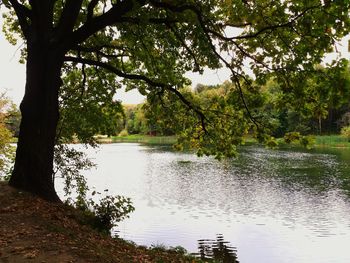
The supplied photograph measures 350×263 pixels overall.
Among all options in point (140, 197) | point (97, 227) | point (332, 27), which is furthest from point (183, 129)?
point (140, 197)

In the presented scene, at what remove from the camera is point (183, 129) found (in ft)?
58.5

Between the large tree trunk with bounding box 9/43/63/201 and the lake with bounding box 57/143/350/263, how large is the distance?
9.74 m

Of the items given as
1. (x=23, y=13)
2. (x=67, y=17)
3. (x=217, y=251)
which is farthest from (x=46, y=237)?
(x=217, y=251)

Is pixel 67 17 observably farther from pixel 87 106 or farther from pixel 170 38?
pixel 87 106

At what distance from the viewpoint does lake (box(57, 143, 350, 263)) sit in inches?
876

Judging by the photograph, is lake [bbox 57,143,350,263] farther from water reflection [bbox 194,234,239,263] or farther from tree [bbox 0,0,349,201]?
tree [bbox 0,0,349,201]

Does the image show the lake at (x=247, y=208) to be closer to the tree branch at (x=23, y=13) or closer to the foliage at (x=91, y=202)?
the foliage at (x=91, y=202)

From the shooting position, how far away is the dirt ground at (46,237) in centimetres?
921

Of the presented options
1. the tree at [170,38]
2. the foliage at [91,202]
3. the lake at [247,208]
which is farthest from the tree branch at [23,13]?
the lake at [247,208]

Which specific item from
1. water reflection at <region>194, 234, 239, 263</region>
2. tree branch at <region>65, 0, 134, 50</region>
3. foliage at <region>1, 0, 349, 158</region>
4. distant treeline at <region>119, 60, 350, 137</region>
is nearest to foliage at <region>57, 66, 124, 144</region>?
foliage at <region>1, 0, 349, 158</region>

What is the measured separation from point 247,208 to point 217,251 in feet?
34.1

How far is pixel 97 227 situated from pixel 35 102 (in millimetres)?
5295

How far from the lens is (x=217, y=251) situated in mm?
21297

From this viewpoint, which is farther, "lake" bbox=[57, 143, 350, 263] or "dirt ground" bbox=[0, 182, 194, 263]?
"lake" bbox=[57, 143, 350, 263]
